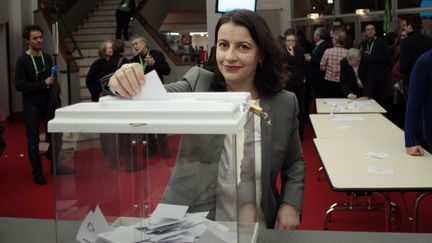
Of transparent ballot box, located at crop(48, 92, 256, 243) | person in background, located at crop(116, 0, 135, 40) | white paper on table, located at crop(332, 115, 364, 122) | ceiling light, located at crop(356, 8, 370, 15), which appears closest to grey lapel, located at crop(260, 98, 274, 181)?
transparent ballot box, located at crop(48, 92, 256, 243)

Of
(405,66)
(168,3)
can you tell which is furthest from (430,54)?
(168,3)

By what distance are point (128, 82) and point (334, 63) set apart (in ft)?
25.2

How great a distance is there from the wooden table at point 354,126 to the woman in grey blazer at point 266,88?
8.26 ft

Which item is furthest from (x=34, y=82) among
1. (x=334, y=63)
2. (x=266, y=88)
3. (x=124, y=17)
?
(x=124, y=17)

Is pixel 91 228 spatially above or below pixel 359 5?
below

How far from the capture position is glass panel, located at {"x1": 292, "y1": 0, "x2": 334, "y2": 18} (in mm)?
13289

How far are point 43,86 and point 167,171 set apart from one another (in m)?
5.02

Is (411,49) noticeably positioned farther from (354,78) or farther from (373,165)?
(373,165)

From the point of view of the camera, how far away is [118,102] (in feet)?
3.41

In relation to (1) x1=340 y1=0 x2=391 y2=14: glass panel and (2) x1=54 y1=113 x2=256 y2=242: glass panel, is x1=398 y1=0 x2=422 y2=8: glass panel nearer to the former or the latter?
(1) x1=340 y1=0 x2=391 y2=14: glass panel

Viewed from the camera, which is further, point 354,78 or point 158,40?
point 158,40

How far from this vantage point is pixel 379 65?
7.58 meters

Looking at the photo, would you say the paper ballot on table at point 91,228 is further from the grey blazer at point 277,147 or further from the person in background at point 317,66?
the person in background at point 317,66

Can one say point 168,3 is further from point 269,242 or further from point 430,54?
point 269,242
